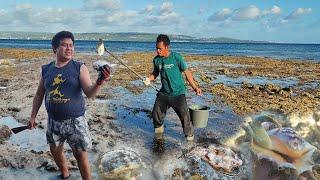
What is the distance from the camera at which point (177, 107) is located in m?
7.86

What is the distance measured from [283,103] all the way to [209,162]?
6.63 metres

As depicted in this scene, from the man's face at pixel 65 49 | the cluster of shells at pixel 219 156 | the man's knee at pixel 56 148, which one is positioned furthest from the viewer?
the cluster of shells at pixel 219 156

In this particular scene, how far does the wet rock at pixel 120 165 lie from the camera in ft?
20.1

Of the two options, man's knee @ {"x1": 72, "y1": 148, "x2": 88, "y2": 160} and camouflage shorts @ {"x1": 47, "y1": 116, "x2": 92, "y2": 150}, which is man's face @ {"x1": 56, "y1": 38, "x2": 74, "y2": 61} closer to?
camouflage shorts @ {"x1": 47, "y1": 116, "x2": 92, "y2": 150}

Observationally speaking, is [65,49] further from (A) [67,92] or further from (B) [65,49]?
(A) [67,92]

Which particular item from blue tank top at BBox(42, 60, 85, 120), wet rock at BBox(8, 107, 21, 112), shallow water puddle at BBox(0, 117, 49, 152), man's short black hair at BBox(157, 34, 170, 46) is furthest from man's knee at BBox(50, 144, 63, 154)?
wet rock at BBox(8, 107, 21, 112)

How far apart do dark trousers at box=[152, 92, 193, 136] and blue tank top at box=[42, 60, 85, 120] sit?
308 cm

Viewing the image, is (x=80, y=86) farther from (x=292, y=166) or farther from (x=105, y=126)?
(x=105, y=126)

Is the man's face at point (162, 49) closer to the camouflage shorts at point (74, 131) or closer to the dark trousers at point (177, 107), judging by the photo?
the dark trousers at point (177, 107)

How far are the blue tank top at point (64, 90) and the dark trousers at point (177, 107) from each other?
308 cm

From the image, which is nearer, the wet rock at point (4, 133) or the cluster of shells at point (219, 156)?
the cluster of shells at point (219, 156)

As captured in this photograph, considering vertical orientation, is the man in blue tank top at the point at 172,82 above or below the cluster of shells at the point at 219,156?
above

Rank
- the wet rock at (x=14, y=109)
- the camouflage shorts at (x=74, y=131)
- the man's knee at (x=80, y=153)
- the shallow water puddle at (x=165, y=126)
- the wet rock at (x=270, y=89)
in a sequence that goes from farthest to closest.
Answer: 1. the wet rock at (x=270, y=89)
2. the wet rock at (x=14, y=109)
3. the shallow water puddle at (x=165, y=126)
4. the man's knee at (x=80, y=153)
5. the camouflage shorts at (x=74, y=131)

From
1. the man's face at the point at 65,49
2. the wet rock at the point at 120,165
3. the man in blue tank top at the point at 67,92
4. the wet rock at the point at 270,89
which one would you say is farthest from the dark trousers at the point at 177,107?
the wet rock at the point at 270,89
